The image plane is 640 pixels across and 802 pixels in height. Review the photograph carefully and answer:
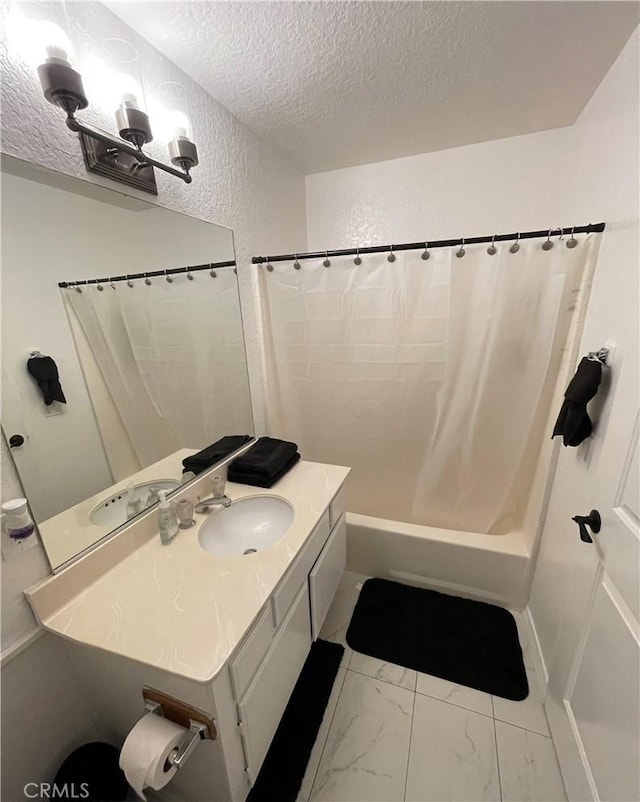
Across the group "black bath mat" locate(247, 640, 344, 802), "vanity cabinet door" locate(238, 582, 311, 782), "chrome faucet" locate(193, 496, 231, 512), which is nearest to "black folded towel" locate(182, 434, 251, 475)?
"chrome faucet" locate(193, 496, 231, 512)

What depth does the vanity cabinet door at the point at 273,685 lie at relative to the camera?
2.79 ft

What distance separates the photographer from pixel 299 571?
1070 mm

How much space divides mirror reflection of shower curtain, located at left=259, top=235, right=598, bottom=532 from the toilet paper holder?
130 cm

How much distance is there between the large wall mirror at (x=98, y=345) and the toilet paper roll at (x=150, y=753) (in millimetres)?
467

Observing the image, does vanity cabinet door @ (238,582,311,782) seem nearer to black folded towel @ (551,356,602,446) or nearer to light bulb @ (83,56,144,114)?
black folded towel @ (551,356,602,446)

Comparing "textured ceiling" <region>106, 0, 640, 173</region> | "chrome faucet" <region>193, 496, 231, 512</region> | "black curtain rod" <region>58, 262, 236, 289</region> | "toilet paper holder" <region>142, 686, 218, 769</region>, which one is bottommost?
"toilet paper holder" <region>142, 686, 218, 769</region>

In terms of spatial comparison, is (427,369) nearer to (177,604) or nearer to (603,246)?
(603,246)

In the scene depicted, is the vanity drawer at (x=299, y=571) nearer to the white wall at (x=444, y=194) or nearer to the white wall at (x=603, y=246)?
the white wall at (x=603, y=246)

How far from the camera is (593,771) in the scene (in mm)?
861

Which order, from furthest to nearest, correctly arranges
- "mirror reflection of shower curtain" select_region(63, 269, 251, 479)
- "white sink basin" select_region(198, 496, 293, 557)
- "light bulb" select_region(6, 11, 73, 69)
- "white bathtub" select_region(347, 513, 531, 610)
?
"white bathtub" select_region(347, 513, 531, 610) → "white sink basin" select_region(198, 496, 293, 557) → "mirror reflection of shower curtain" select_region(63, 269, 251, 479) → "light bulb" select_region(6, 11, 73, 69)

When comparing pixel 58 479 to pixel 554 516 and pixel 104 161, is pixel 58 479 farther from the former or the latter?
pixel 554 516

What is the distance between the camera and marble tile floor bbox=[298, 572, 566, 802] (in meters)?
1.04

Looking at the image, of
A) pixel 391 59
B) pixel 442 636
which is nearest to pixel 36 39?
pixel 391 59

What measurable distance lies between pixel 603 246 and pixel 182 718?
2.01 metres
